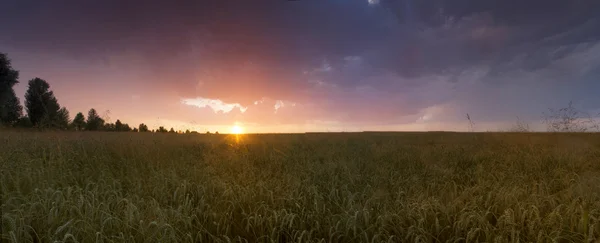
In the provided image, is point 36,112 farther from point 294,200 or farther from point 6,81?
point 294,200

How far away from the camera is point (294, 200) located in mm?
4180

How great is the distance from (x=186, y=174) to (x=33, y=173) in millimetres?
2500

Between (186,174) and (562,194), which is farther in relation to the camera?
(186,174)

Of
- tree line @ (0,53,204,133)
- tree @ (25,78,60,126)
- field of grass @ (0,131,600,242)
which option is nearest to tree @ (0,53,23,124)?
tree line @ (0,53,204,133)

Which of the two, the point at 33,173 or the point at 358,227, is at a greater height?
the point at 33,173

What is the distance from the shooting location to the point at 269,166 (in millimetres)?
6621

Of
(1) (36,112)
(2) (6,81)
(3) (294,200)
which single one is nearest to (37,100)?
(1) (36,112)

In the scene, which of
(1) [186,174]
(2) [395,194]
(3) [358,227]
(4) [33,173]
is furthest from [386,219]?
(4) [33,173]

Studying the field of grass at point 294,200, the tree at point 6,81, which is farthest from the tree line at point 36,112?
the field of grass at point 294,200

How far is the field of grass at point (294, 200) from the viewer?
3217 mm

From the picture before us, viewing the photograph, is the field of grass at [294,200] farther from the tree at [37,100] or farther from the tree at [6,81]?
the tree at [37,100]

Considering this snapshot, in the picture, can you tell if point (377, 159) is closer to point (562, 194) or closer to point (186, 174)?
point (562, 194)

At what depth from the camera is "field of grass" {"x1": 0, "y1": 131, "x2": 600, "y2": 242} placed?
10.6ft

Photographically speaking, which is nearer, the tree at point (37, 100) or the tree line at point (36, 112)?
the tree line at point (36, 112)
